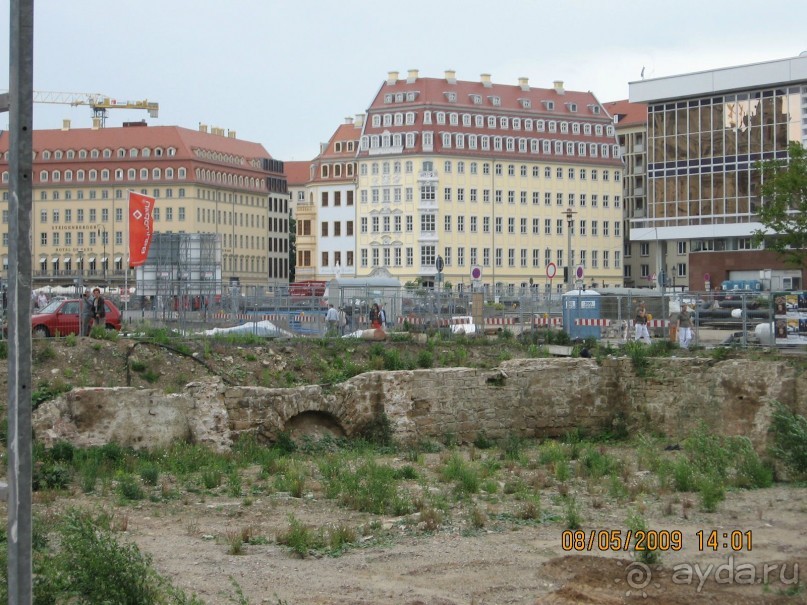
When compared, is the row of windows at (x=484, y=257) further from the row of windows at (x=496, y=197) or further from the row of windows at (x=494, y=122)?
the row of windows at (x=494, y=122)

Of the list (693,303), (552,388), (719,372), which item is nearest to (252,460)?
(552,388)

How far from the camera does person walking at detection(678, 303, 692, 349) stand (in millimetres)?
30719

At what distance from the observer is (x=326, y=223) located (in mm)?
Answer: 114938

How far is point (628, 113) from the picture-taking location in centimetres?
12244

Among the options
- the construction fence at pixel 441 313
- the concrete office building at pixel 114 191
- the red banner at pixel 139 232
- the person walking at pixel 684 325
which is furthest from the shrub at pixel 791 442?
the concrete office building at pixel 114 191

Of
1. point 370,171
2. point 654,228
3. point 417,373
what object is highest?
point 370,171

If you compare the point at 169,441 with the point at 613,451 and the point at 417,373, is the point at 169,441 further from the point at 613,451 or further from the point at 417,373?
the point at 613,451

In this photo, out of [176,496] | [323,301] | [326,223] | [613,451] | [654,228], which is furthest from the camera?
[326,223]

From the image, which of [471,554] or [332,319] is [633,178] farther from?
[471,554]

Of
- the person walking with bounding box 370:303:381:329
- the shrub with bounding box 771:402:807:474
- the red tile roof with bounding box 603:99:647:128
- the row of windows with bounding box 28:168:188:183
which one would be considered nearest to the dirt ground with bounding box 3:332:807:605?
the shrub with bounding box 771:402:807:474

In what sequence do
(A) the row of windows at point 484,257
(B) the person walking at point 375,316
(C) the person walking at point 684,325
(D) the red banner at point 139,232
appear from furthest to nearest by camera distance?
(A) the row of windows at point 484,257 < (D) the red banner at point 139,232 < (B) the person walking at point 375,316 < (C) the person walking at point 684,325

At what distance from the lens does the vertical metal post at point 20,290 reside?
16.6ft

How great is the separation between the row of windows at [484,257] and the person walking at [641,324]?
69900mm

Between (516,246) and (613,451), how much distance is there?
8542 cm
